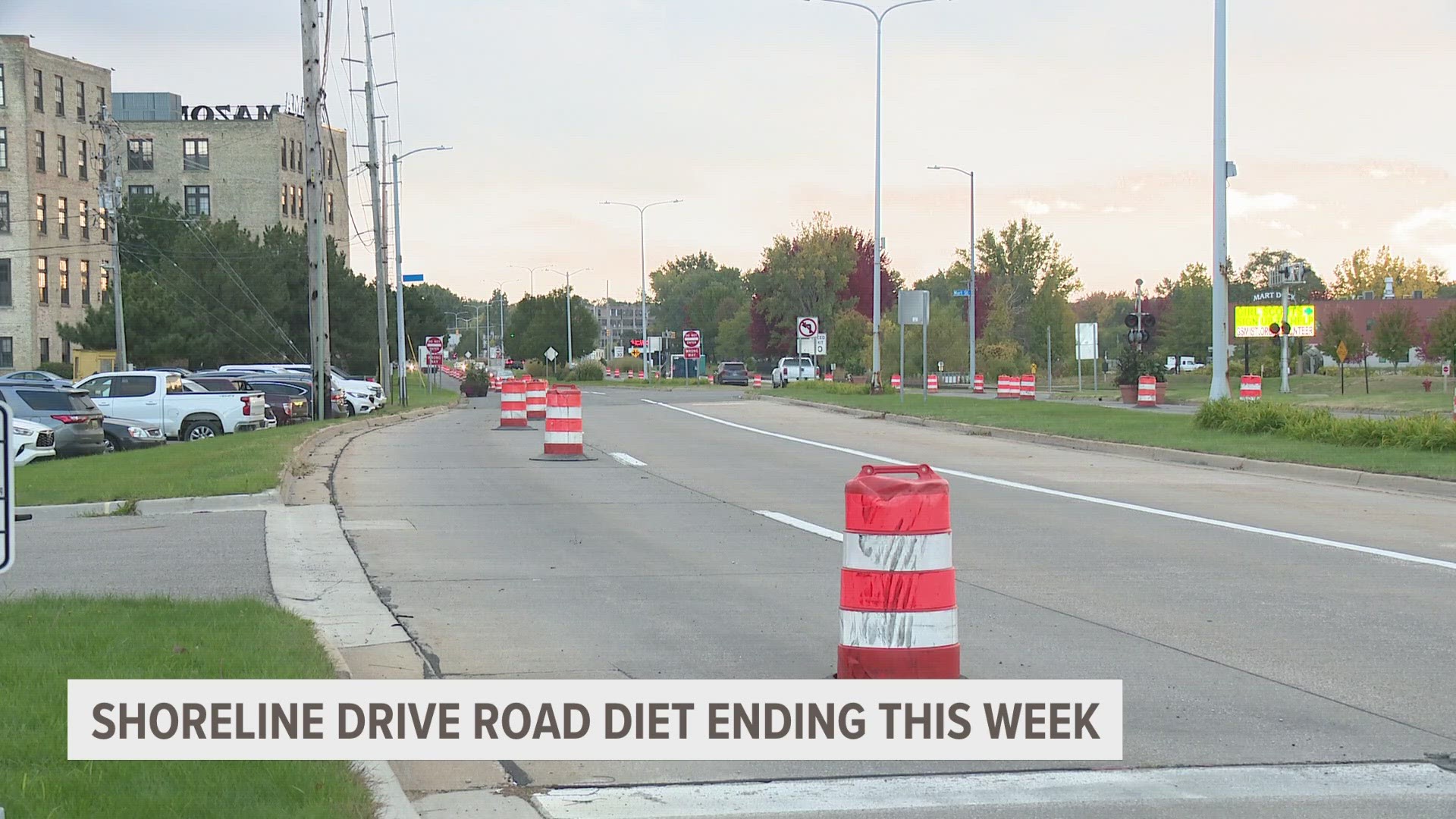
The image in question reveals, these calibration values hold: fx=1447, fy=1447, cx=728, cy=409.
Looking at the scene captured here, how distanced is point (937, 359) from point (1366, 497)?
196 feet

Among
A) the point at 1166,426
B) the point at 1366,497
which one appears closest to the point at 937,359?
the point at 1166,426

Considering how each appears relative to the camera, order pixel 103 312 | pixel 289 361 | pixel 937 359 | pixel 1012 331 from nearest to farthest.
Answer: pixel 103 312, pixel 289 361, pixel 937 359, pixel 1012 331

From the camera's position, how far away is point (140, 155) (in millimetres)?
90375

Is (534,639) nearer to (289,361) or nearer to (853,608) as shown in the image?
(853,608)

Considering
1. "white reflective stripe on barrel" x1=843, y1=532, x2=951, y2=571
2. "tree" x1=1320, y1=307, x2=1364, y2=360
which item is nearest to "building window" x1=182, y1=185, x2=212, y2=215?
"tree" x1=1320, y1=307, x2=1364, y2=360

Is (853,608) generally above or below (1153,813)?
above

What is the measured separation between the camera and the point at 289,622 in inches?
319

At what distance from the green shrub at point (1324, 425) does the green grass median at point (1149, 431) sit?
254 millimetres

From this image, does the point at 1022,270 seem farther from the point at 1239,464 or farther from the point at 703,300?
the point at 1239,464

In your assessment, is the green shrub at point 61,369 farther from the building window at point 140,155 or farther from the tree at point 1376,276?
the tree at point 1376,276

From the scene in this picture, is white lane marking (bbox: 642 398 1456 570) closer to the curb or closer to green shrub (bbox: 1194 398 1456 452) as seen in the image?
the curb

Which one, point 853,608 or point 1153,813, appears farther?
point 853,608

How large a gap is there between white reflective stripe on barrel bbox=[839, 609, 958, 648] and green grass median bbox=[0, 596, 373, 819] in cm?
252

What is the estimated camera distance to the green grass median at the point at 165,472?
1636cm
